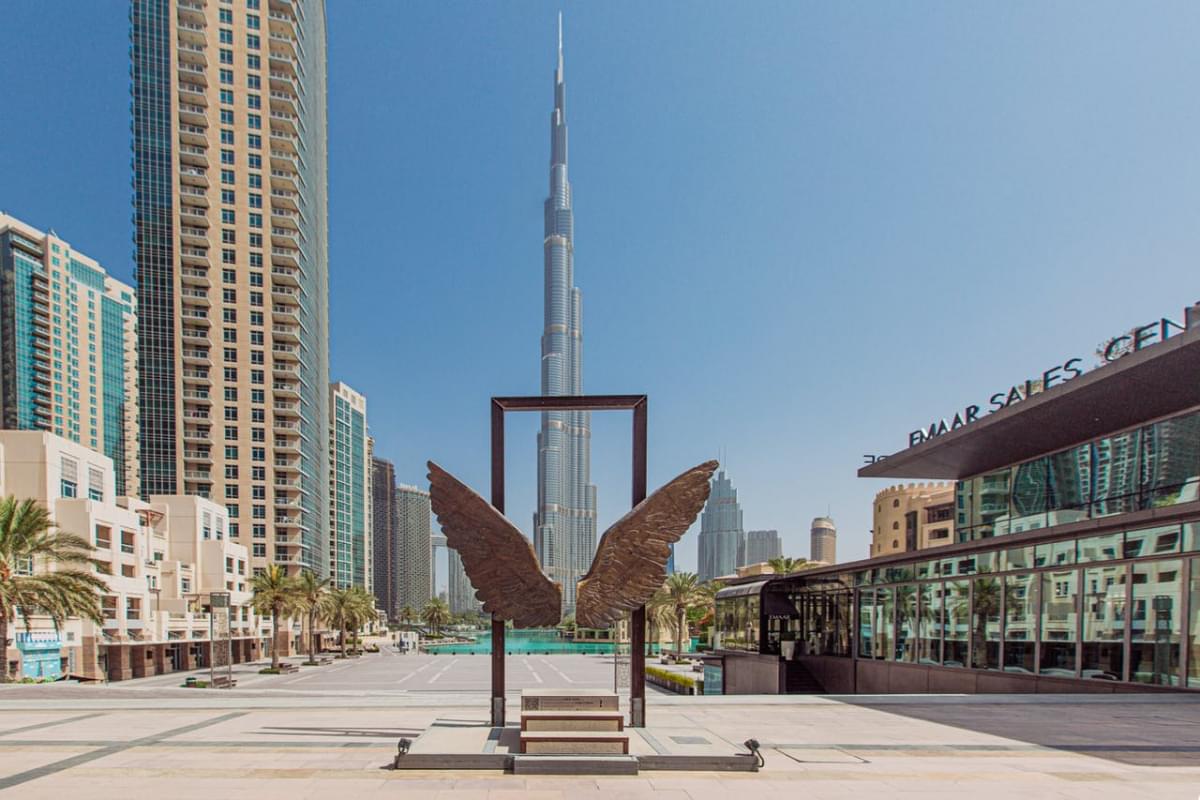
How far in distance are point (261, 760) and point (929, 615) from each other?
22.6m

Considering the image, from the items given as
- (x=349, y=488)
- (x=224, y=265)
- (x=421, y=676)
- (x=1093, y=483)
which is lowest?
(x=421, y=676)

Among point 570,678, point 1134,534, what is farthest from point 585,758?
point 570,678

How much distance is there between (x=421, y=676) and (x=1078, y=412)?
4156 cm

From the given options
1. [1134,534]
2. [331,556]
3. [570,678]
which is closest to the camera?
[1134,534]

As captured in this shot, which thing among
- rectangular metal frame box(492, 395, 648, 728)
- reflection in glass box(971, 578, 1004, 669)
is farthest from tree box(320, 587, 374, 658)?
rectangular metal frame box(492, 395, 648, 728)

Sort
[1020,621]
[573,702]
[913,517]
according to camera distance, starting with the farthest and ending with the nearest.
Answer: [913,517], [1020,621], [573,702]

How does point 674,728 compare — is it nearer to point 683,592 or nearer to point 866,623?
point 866,623

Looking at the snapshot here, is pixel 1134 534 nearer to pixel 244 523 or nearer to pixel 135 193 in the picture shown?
pixel 244 523

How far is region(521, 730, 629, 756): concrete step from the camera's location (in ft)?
36.3

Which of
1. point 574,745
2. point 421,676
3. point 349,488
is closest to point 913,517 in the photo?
point 421,676

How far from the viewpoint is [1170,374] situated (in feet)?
65.9

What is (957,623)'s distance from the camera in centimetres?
2486

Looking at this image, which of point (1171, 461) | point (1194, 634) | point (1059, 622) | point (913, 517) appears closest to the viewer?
point (1194, 634)

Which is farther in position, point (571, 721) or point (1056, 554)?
point (1056, 554)
